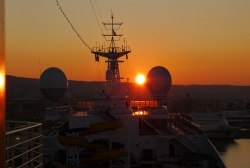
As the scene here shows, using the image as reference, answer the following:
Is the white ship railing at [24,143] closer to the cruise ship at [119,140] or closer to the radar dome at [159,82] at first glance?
the cruise ship at [119,140]

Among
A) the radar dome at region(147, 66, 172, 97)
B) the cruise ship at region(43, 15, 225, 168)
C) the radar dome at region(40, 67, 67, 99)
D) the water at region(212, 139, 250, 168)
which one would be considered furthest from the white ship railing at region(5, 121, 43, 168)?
the water at region(212, 139, 250, 168)

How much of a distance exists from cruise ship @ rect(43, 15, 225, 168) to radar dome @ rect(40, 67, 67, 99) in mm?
1756

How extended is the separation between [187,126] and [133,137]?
965cm

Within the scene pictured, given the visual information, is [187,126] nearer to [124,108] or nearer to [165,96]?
[165,96]

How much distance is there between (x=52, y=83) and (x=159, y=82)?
6.98 meters

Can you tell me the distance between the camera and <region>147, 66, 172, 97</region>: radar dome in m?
30.0

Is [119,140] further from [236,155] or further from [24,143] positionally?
[236,155]

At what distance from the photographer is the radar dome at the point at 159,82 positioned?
29969 millimetres

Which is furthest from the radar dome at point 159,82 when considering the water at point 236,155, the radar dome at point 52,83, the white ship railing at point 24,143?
the white ship railing at point 24,143

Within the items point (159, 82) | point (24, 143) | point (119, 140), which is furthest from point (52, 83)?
point (24, 143)

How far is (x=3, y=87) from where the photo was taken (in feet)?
8.80

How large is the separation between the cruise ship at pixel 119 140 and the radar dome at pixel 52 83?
1.76m

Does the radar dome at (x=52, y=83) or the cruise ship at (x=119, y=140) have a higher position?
the radar dome at (x=52, y=83)

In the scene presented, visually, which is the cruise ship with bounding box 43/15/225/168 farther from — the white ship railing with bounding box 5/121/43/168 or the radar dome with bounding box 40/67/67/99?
the white ship railing with bounding box 5/121/43/168
